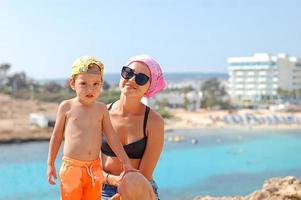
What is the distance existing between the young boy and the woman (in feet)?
0.43

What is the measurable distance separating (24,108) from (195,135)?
21959 millimetres

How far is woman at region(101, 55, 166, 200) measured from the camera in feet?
9.37

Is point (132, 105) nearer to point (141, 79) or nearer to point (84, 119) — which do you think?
point (141, 79)

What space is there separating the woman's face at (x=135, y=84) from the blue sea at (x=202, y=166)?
14.7m

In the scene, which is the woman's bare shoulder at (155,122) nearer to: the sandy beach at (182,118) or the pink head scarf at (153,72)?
the pink head scarf at (153,72)

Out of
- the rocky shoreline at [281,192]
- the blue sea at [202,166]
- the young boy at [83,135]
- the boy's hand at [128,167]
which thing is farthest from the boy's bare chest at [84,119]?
the blue sea at [202,166]

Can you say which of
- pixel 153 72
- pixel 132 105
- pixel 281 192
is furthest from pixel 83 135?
pixel 281 192

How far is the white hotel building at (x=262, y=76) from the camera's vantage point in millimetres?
92562

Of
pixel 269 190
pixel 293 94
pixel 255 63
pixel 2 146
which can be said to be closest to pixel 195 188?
pixel 269 190

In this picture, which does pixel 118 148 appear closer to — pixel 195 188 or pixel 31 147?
pixel 195 188

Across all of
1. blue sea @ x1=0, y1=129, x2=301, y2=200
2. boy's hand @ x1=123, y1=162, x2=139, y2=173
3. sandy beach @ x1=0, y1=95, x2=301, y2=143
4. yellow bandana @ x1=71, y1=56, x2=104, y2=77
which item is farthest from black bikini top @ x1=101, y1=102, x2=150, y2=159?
sandy beach @ x1=0, y1=95, x2=301, y2=143

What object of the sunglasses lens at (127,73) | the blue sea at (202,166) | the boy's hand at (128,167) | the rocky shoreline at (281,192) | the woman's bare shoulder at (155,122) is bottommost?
the blue sea at (202,166)

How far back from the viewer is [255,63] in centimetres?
9469

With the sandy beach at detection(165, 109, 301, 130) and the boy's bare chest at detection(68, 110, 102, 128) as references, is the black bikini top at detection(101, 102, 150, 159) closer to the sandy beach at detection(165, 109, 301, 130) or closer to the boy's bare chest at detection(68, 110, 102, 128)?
the boy's bare chest at detection(68, 110, 102, 128)
